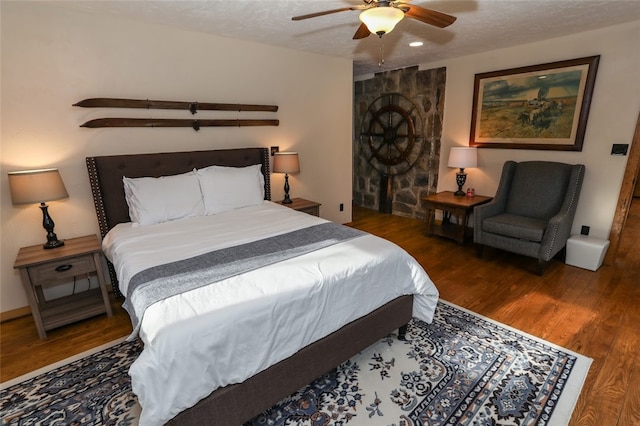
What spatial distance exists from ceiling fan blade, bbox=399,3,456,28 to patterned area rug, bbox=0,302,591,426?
2045 millimetres

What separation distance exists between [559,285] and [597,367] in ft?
3.77

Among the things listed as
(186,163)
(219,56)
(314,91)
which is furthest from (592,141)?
(186,163)

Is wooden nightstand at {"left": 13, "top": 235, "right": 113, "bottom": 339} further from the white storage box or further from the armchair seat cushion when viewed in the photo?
the white storage box

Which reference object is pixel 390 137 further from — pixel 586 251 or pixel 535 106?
pixel 586 251

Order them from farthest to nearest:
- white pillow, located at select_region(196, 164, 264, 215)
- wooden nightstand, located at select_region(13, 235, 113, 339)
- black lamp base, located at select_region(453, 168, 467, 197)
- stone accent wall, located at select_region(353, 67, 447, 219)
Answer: stone accent wall, located at select_region(353, 67, 447, 219) < black lamp base, located at select_region(453, 168, 467, 197) < white pillow, located at select_region(196, 164, 264, 215) < wooden nightstand, located at select_region(13, 235, 113, 339)

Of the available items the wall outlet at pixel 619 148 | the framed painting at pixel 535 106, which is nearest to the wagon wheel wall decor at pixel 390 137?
the framed painting at pixel 535 106

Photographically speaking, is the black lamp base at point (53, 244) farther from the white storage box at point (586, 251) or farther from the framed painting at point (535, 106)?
the white storage box at point (586, 251)

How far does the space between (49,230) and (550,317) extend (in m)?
3.88

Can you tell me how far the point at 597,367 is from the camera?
1.85 metres

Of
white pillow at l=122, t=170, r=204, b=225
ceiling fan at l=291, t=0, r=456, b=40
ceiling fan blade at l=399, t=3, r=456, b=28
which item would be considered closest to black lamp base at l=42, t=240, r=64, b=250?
white pillow at l=122, t=170, r=204, b=225

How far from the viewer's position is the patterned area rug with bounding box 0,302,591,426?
157cm

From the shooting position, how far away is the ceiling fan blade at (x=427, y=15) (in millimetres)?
1726

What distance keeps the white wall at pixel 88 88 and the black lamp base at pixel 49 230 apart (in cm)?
17

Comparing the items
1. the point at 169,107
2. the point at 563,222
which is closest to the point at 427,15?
the point at 169,107
